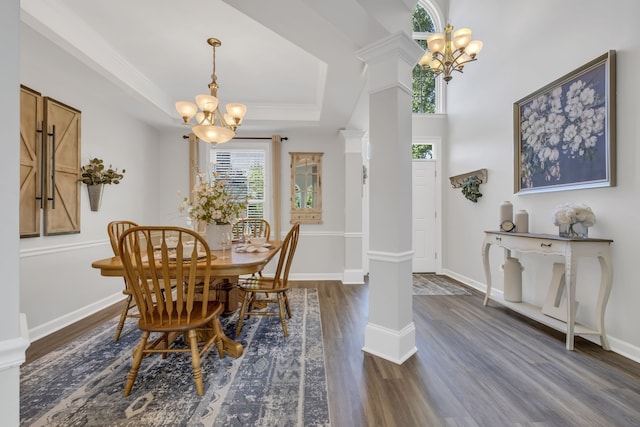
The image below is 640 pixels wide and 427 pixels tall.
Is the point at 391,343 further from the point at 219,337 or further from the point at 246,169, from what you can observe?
the point at 246,169

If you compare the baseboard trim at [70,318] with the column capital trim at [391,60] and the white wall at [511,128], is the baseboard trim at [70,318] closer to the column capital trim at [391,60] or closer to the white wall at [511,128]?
the column capital trim at [391,60]

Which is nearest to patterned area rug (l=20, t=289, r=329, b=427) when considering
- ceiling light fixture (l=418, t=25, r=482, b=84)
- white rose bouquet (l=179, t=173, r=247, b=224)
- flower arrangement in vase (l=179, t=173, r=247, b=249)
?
flower arrangement in vase (l=179, t=173, r=247, b=249)

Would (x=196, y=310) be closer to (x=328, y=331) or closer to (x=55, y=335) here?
(x=328, y=331)

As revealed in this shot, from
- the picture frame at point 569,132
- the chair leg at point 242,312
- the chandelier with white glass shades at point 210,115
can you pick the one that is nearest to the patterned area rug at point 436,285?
the picture frame at point 569,132

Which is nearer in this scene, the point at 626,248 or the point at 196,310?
the point at 196,310

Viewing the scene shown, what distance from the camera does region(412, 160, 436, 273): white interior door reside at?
4.92m

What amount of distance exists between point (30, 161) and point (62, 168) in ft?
1.15

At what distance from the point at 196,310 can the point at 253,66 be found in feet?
8.49

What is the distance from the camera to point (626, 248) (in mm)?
2156

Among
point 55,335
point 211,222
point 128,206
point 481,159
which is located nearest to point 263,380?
point 211,222

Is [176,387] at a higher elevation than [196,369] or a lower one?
lower

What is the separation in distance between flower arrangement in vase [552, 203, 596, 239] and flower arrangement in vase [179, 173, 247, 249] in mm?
2771

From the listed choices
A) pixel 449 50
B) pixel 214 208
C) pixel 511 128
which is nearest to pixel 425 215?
pixel 511 128

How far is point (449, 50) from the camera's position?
290 cm
